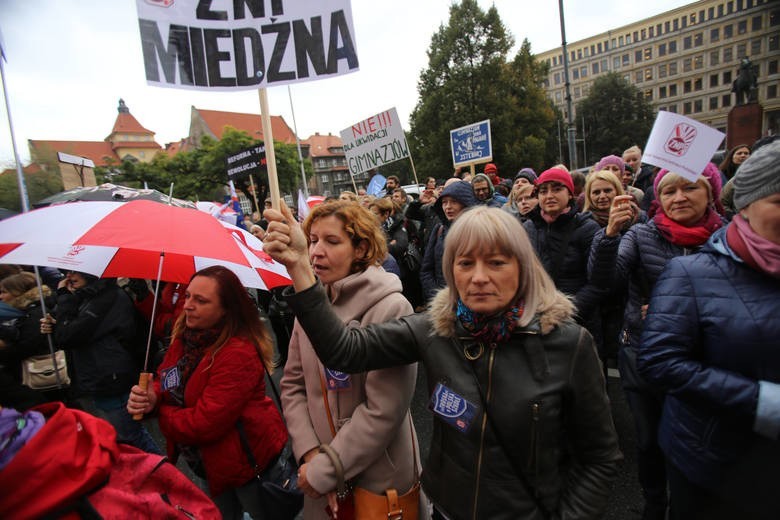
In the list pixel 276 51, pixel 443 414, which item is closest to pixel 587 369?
pixel 443 414

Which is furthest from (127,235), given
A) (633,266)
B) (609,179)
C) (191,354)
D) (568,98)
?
(568,98)

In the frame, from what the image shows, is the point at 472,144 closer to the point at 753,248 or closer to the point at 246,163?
the point at 246,163

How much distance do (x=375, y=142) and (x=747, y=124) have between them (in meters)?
13.7

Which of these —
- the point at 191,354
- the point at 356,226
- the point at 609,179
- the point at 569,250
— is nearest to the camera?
the point at 356,226

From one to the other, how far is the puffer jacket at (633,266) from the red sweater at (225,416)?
6.85 feet

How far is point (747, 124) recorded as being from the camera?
12.9 meters

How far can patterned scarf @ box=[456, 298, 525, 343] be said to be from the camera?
123 cm

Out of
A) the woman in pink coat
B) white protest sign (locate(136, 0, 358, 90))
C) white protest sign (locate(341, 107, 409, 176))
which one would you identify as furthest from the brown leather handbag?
white protest sign (locate(341, 107, 409, 176))

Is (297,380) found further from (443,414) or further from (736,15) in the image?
(736,15)

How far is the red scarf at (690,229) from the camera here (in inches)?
80.9

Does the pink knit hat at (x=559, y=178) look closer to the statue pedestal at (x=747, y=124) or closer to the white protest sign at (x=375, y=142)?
the white protest sign at (x=375, y=142)

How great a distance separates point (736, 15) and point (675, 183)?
3515 inches

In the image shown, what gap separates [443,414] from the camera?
131cm

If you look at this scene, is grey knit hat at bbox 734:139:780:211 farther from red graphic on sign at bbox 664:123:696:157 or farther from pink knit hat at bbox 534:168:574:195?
pink knit hat at bbox 534:168:574:195
